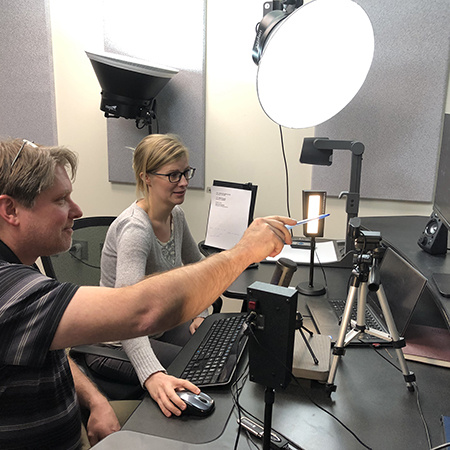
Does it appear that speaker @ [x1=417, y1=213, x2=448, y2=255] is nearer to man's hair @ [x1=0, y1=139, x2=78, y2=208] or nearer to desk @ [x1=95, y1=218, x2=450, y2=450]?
desk @ [x1=95, y1=218, x2=450, y2=450]

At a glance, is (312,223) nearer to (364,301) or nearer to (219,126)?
(364,301)

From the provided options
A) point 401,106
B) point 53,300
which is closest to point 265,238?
→ point 53,300

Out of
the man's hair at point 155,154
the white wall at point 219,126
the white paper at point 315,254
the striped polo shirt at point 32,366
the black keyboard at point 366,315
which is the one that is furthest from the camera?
the white wall at point 219,126

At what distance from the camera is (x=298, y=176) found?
2.12 meters

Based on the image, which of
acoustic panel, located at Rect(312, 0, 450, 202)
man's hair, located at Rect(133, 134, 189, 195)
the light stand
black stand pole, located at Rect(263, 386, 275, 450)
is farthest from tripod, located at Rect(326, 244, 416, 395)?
acoustic panel, located at Rect(312, 0, 450, 202)

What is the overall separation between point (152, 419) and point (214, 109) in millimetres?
1694

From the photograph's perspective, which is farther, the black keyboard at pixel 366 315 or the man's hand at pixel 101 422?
the black keyboard at pixel 366 315

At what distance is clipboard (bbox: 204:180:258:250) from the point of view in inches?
68.9

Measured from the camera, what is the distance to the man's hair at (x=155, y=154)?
1494mm

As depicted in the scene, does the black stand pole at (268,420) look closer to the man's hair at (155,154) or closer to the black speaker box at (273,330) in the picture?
the black speaker box at (273,330)

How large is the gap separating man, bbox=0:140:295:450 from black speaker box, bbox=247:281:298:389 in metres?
0.11

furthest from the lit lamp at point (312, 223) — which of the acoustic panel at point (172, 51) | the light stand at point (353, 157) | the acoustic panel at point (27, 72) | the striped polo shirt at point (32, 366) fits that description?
the acoustic panel at point (27, 72)

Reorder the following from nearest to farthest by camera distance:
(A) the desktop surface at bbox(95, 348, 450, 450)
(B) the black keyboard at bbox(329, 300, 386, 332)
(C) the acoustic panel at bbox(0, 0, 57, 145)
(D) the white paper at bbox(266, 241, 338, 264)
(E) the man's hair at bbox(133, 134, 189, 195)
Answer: (A) the desktop surface at bbox(95, 348, 450, 450), (B) the black keyboard at bbox(329, 300, 386, 332), (E) the man's hair at bbox(133, 134, 189, 195), (D) the white paper at bbox(266, 241, 338, 264), (C) the acoustic panel at bbox(0, 0, 57, 145)

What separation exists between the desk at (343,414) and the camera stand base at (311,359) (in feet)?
0.11
